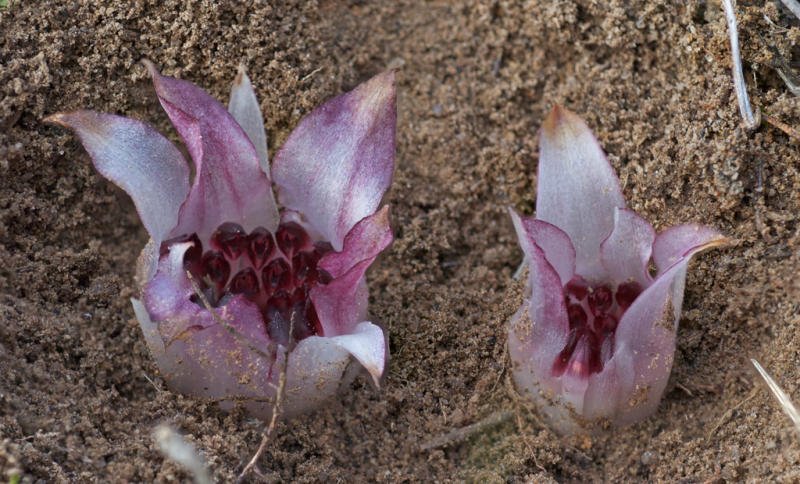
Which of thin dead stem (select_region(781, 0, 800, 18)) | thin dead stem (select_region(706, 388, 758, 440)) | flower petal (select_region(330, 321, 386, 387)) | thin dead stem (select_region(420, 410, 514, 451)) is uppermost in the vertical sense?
thin dead stem (select_region(781, 0, 800, 18))

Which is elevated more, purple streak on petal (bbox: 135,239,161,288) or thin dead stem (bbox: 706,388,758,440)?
purple streak on petal (bbox: 135,239,161,288)

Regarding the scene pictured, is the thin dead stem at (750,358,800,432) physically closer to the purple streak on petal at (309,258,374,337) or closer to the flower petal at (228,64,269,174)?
the purple streak on petal at (309,258,374,337)

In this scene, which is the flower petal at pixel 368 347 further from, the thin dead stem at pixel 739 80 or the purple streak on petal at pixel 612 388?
the thin dead stem at pixel 739 80

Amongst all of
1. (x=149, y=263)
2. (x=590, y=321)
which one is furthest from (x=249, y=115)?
(x=590, y=321)

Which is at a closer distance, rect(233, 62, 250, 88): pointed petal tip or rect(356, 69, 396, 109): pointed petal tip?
rect(356, 69, 396, 109): pointed petal tip

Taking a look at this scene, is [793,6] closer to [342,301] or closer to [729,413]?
[729,413]

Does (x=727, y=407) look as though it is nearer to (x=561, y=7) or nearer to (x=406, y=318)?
(x=406, y=318)

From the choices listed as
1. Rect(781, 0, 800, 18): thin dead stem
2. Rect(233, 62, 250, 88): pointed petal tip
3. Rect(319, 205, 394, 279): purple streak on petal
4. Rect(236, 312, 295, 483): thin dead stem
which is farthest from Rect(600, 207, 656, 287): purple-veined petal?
Rect(233, 62, 250, 88): pointed petal tip
